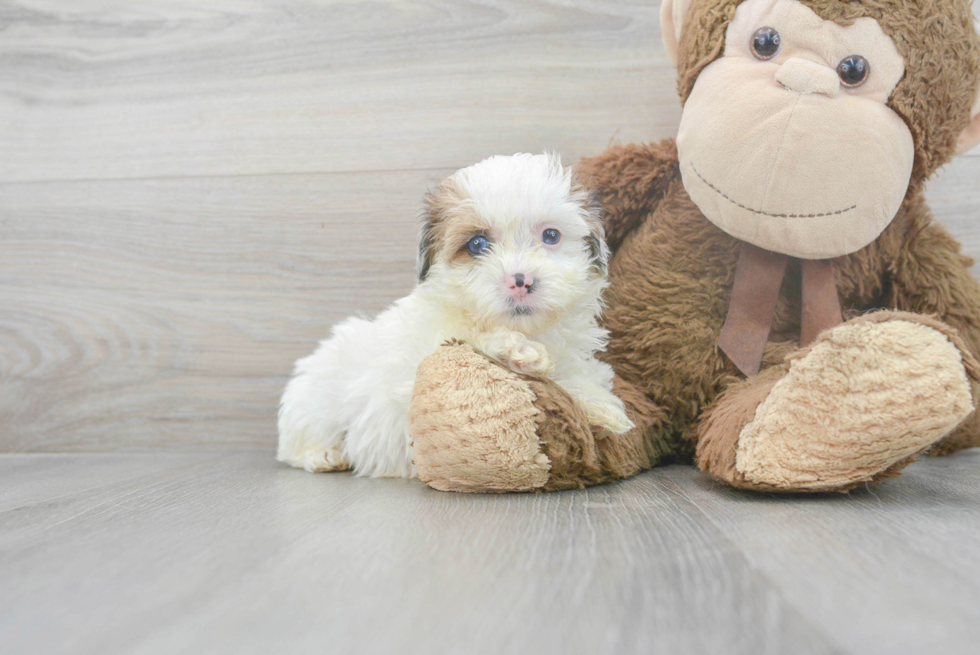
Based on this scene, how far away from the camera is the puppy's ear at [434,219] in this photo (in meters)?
0.84

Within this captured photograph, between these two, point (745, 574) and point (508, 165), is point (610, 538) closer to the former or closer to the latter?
point (745, 574)

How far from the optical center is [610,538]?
0.61m

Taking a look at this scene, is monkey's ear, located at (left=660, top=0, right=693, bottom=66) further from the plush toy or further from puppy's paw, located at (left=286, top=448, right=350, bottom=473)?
puppy's paw, located at (left=286, top=448, right=350, bottom=473)

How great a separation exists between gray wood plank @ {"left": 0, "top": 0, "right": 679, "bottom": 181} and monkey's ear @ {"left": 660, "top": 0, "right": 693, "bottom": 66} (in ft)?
0.60

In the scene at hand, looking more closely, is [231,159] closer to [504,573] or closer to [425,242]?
[425,242]

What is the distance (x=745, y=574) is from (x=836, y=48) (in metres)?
0.64

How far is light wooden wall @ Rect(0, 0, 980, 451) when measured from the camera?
1237mm

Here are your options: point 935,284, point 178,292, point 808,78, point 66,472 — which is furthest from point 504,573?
point 178,292

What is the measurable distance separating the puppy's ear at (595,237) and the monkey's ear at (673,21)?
0.92 ft

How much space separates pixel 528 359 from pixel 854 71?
51cm

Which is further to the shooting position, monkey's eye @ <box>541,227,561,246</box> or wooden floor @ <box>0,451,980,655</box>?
monkey's eye @ <box>541,227,561,246</box>

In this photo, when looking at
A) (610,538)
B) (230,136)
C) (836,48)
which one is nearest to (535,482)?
(610,538)

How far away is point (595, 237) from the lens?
0.88 m

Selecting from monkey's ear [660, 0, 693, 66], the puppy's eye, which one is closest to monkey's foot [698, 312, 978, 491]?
the puppy's eye
